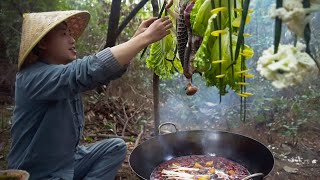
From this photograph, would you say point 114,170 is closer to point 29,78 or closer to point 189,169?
point 189,169

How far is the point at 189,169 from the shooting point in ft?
11.9

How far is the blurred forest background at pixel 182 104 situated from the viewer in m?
5.43

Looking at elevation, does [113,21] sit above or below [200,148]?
above

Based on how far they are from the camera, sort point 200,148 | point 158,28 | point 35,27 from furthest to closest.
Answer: point 200,148
point 35,27
point 158,28

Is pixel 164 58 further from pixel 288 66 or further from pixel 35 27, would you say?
pixel 288 66

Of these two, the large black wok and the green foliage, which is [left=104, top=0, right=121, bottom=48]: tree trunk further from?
the green foliage

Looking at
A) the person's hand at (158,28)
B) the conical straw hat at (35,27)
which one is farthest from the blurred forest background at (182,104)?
the person's hand at (158,28)

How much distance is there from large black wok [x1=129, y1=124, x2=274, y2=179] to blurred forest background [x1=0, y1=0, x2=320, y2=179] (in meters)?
1.06

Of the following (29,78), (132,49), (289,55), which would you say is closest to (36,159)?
(29,78)

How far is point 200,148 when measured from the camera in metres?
4.21

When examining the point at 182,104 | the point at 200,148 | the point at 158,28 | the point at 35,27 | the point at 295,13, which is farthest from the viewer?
the point at 182,104

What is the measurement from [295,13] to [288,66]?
0.15 meters

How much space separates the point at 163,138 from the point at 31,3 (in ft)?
14.8

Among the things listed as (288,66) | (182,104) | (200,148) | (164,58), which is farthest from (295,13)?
(182,104)
